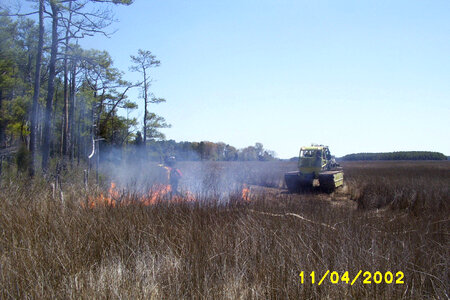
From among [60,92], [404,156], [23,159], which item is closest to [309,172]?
[23,159]

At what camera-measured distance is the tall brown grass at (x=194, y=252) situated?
4047 mm

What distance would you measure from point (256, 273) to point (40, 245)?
323 centimetres

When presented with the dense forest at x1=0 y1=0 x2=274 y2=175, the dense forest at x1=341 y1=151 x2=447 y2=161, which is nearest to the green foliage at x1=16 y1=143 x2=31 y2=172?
the dense forest at x1=0 y1=0 x2=274 y2=175

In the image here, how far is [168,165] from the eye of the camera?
45.3 ft

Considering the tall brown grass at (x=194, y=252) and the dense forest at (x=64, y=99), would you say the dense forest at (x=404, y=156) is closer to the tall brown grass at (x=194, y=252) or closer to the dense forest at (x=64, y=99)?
the dense forest at (x=64, y=99)

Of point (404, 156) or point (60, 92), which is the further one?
point (404, 156)

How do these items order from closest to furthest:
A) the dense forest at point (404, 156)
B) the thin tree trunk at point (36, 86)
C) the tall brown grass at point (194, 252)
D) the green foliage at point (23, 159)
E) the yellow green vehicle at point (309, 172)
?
the tall brown grass at point (194, 252), the thin tree trunk at point (36, 86), the green foliage at point (23, 159), the yellow green vehicle at point (309, 172), the dense forest at point (404, 156)

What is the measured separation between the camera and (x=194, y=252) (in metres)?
5.31

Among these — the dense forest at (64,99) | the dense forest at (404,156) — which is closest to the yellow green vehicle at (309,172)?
the dense forest at (64,99)

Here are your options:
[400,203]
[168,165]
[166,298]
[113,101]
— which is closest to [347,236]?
[166,298]

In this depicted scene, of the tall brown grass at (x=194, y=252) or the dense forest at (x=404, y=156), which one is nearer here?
the tall brown grass at (x=194, y=252)

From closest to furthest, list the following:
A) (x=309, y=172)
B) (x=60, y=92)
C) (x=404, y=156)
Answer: (x=309, y=172), (x=60, y=92), (x=404, y=156)

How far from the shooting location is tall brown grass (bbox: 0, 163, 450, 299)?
405 cm

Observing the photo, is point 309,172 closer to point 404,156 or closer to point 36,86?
point 36,86
